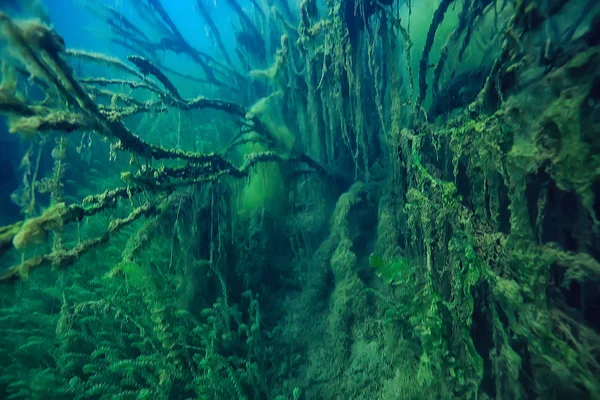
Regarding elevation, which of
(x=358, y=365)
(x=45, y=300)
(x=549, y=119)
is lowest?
(x=358, y=365)

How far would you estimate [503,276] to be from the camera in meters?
2.03

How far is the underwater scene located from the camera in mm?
1732

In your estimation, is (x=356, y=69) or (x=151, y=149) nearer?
(x=151, y=149)

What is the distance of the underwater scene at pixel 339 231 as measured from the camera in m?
1.73

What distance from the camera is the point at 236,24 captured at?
8797 mm

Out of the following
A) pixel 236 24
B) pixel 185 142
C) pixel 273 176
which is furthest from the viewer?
pixel 236 24

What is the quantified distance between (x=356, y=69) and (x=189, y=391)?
3.86 m

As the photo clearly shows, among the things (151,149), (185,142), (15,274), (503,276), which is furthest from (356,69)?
(185,142)

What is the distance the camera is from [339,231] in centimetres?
381

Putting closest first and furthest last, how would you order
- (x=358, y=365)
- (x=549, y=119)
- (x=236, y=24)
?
(x=549, y=119) < (x=358, y=365) < (x=236, y=24)

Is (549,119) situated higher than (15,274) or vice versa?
(549,119)

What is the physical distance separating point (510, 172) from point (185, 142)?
266 inches

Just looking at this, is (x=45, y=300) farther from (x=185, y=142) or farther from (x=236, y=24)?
(x=236, y=24)

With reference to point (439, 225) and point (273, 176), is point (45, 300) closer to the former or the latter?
point (273, 176)
